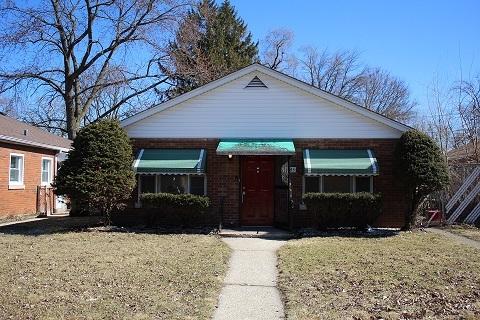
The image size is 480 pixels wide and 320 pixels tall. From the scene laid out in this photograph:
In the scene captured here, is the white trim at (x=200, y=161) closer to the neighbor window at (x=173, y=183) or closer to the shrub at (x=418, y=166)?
the neighbor window at (x=173, y=183)

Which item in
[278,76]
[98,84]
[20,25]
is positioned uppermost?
[20,25]

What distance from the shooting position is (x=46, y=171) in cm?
2328

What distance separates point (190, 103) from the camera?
53.1ft

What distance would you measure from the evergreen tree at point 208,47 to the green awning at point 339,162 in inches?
720

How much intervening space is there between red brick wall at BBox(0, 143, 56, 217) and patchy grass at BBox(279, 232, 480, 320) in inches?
483

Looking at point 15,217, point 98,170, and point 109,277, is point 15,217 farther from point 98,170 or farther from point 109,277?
point 109,277

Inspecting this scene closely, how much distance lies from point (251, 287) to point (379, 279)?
228cm

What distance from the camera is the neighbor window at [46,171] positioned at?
2298cm

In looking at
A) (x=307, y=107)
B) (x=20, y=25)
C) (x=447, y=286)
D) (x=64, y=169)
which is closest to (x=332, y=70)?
(x=20, y=25)

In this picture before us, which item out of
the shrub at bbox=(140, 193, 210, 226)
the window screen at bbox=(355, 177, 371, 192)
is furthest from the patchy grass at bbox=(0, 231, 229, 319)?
the window screen at bbox=(355, 177, 371, 192)

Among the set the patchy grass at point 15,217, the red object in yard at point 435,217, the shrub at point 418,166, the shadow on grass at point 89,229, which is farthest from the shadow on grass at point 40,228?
the red object in yard at point 435,217

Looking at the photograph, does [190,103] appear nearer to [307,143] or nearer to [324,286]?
[307,143]

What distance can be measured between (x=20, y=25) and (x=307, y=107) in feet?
64.9

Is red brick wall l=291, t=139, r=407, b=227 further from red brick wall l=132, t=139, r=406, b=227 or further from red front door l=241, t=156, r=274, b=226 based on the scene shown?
red front door l=241, t=156, r=274, b=226
